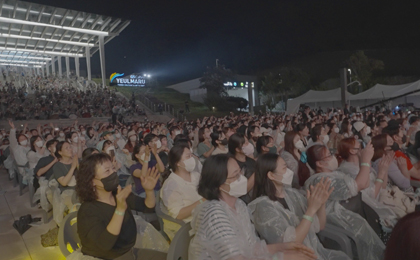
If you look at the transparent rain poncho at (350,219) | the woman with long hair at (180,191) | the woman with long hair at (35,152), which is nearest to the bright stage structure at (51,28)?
the woman with long hair at (35,152)

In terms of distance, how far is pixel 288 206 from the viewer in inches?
103

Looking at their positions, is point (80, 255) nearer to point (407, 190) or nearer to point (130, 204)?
point (130, 204)

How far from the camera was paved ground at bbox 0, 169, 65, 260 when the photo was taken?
3824 millimetres

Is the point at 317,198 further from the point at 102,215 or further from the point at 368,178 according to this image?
the point at 102,215

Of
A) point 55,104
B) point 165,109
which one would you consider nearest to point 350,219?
point 55,104

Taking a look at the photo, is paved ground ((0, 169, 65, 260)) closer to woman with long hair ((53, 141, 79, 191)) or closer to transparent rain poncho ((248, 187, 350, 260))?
woman with long hair ((53, 141, 79, 191))

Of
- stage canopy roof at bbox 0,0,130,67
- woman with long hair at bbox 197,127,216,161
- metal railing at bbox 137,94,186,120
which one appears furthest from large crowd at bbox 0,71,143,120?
woman with long hair at bbox 197,127,216,161

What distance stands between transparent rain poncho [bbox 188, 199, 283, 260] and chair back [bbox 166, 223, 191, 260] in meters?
0.09

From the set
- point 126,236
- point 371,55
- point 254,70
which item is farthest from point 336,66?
point 126,236

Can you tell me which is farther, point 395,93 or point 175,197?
point 395,93

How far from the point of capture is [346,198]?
9.05 ft

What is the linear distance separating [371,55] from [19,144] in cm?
5033

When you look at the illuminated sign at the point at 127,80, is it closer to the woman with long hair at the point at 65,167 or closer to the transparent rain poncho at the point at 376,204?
the woman with long hair at the point at 65,167

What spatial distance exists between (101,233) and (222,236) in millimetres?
786
